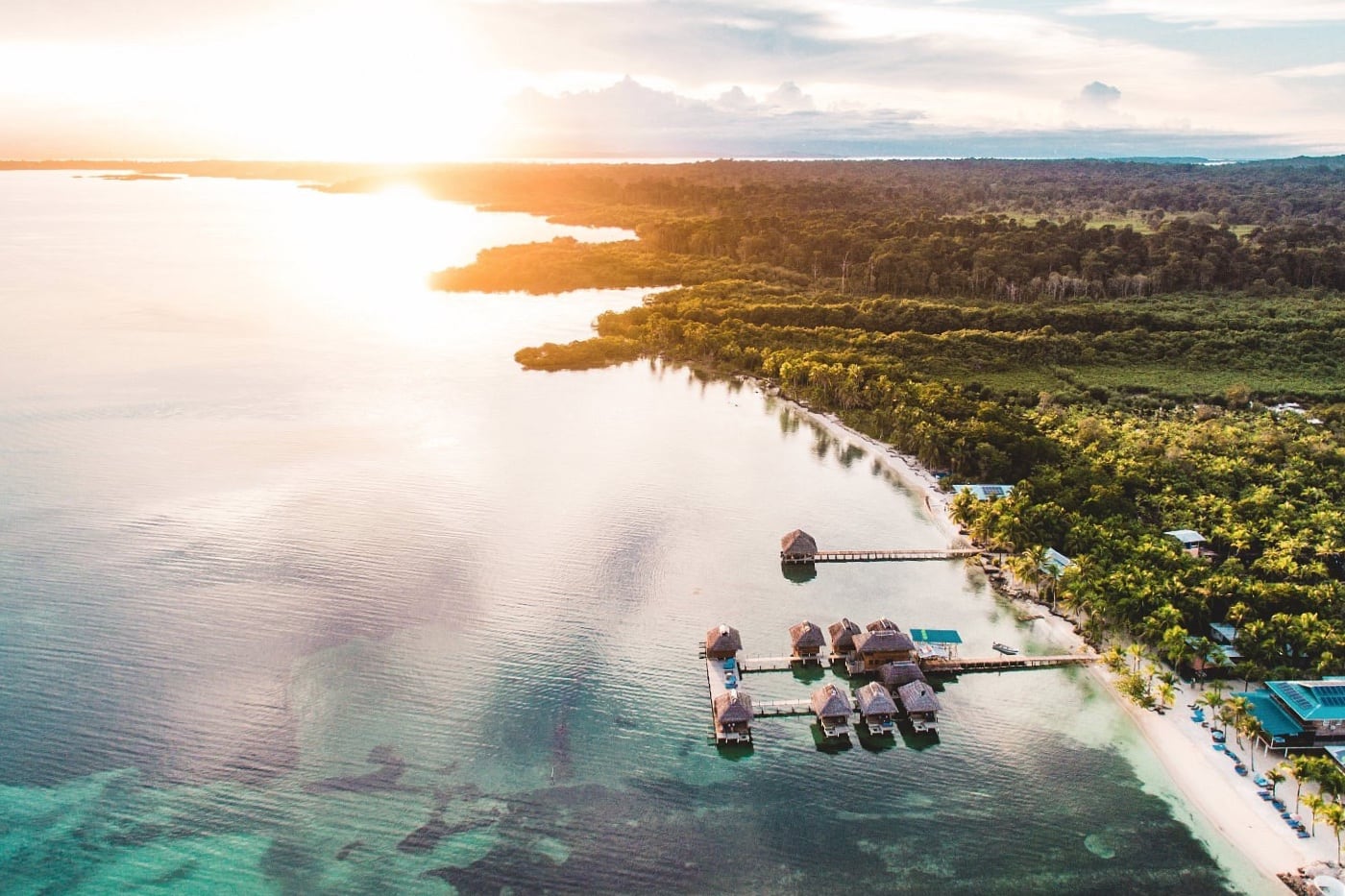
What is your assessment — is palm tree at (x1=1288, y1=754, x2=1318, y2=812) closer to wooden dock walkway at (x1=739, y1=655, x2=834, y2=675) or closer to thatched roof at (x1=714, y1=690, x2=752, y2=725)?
wooden dock walkway at (x1=739, y1=655, x2=834, y2=675)

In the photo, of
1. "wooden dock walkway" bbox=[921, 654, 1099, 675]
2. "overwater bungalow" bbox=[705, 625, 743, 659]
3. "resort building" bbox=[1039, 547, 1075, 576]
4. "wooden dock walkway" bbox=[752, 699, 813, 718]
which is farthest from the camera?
"resort building" bbox=[1039, 547, 1075, 576]

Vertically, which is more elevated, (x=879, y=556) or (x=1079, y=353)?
(x=1079, y=353)

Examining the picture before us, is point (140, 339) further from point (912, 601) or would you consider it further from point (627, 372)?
point (912, 601)

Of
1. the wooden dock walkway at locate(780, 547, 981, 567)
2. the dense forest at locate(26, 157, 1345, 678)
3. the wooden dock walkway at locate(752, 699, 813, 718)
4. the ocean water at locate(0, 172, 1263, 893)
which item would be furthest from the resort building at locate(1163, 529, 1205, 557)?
the wooden dock walkway at locate(752, 699, 813, 718)

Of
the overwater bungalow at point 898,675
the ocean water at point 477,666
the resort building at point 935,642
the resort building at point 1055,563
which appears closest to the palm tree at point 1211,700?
the ocean water at point 477,666

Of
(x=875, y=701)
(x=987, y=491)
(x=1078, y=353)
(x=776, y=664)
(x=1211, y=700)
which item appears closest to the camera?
(x=1211, y=700)

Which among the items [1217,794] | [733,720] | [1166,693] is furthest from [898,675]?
[1217,794]

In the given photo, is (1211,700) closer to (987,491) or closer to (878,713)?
(878,713)
